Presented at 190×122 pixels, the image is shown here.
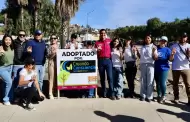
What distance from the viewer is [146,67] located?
8125mm

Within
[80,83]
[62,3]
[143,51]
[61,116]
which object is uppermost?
[62,3]

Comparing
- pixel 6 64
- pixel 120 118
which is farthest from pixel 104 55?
pixel 6 64

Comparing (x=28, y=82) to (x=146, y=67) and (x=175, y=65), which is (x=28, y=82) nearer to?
(x=146, y=67)

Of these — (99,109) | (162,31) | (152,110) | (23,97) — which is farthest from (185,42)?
(162,31)

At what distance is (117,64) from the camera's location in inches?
329

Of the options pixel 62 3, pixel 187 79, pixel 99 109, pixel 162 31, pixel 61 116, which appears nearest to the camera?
pixel 61 116

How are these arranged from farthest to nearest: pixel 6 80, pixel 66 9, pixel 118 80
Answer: pixel 66 9, pixel 118 80, pixel 6 80

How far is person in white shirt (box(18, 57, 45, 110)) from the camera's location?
7277 millimetres

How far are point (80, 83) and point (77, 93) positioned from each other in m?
0.76

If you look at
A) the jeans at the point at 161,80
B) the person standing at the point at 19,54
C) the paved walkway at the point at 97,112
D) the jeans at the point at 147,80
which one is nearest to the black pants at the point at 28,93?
the paved walkway at the point at 97,112

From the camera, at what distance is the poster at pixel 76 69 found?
27.5 feet

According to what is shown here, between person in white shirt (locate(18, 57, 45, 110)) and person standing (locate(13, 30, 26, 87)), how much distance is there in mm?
436

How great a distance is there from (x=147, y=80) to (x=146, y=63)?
44 centimetres

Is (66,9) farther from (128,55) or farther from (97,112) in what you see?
(97,112)
